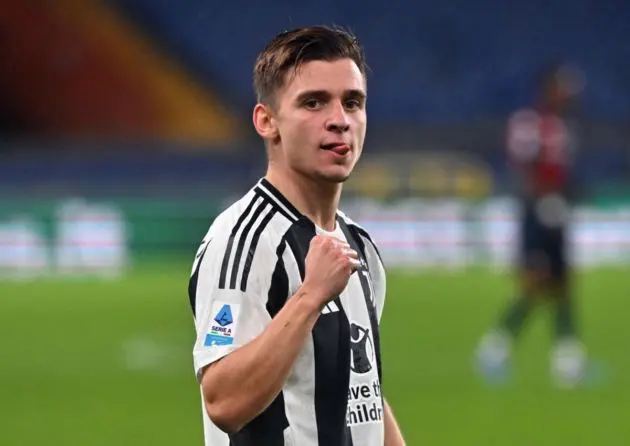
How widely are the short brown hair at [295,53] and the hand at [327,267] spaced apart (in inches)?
16.2

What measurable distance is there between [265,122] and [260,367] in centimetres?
65

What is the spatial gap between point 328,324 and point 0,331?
42.9 feet

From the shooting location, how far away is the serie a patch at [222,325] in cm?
341

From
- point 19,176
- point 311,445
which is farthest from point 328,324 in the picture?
point 19,176

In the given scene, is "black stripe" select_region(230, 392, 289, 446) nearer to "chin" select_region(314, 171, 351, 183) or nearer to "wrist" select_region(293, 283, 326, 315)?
"wrist" select_region(293, 283, 326, 315)

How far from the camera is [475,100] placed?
29.7 m

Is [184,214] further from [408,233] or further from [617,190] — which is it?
[617,190]

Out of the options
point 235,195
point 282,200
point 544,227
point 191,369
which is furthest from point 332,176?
point 235,195

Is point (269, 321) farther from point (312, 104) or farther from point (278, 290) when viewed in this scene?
point (312, 104)

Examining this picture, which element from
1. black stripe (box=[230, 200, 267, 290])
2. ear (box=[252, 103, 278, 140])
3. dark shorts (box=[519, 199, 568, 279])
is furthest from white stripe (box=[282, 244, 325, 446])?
dark shorts (box=[519, 199, 568, 279])

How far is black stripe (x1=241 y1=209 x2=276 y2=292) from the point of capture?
343cm

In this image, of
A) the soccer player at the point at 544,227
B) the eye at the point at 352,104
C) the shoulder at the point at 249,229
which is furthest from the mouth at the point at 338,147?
the soccer player at the point at 544,227

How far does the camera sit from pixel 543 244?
12.7 m

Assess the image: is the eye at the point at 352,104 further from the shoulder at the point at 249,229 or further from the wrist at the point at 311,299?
the wrist at the point at 311,299
